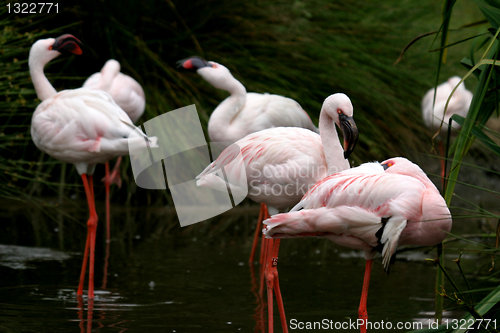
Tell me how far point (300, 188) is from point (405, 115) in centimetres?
431

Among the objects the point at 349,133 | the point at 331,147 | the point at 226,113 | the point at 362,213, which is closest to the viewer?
the point at 362,213

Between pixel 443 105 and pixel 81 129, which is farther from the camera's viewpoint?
pixel 443 105

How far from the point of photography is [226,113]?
16.5ft

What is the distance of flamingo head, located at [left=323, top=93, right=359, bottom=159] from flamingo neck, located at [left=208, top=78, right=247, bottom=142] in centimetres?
156

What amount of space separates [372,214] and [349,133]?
26.8 inches

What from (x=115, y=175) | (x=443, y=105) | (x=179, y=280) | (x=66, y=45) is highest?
(x=66, y=45)

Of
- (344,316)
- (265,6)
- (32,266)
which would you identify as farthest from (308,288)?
(265,6)

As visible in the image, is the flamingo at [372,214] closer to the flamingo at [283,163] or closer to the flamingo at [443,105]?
the flamingo at [283,163]

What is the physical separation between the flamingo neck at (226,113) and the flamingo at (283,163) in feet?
3.20

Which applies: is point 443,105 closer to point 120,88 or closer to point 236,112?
point 236,112

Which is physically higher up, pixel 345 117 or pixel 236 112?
pixel 345 117

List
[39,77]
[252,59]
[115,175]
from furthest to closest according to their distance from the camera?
[252,59], [115,175], [39,77]

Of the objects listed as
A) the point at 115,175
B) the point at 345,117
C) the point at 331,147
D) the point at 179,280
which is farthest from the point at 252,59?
the point at 345,117

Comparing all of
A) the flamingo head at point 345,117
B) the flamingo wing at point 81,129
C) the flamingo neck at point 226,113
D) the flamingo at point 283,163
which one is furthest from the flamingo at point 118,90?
the flamingo head at point 345,117
